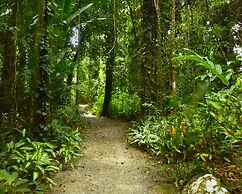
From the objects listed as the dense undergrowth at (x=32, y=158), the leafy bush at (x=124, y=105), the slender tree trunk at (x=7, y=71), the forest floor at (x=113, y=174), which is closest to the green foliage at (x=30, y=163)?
the dense undergrowth at (x=32, y=158)

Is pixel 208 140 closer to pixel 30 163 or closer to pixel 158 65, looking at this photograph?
pixel 30 163

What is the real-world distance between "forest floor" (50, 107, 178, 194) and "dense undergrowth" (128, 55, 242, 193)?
0.32m

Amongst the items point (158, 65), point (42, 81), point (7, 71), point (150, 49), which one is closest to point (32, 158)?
point (42, 81)

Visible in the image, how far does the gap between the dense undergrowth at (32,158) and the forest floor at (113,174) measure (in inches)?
10.3

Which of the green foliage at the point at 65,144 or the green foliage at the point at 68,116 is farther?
the green foliage at the point at 68,116

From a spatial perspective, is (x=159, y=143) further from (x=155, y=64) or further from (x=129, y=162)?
(x=155, y=64)

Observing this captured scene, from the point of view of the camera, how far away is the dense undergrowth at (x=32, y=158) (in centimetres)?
440

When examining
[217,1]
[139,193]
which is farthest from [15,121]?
[217,1]

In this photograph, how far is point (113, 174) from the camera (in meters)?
5.91

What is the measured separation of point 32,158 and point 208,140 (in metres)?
2.97

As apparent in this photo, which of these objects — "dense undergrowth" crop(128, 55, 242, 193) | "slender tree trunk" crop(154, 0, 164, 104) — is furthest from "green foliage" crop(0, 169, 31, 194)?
"slender tree trunk" crop(154, 0, 164, 104)

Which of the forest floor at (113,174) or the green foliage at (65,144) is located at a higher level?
the green foliage at (65,144)

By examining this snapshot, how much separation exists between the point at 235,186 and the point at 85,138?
4.95 metres

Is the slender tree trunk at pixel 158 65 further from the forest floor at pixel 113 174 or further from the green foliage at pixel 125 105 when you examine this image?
the green foliage at pixel 125 105
